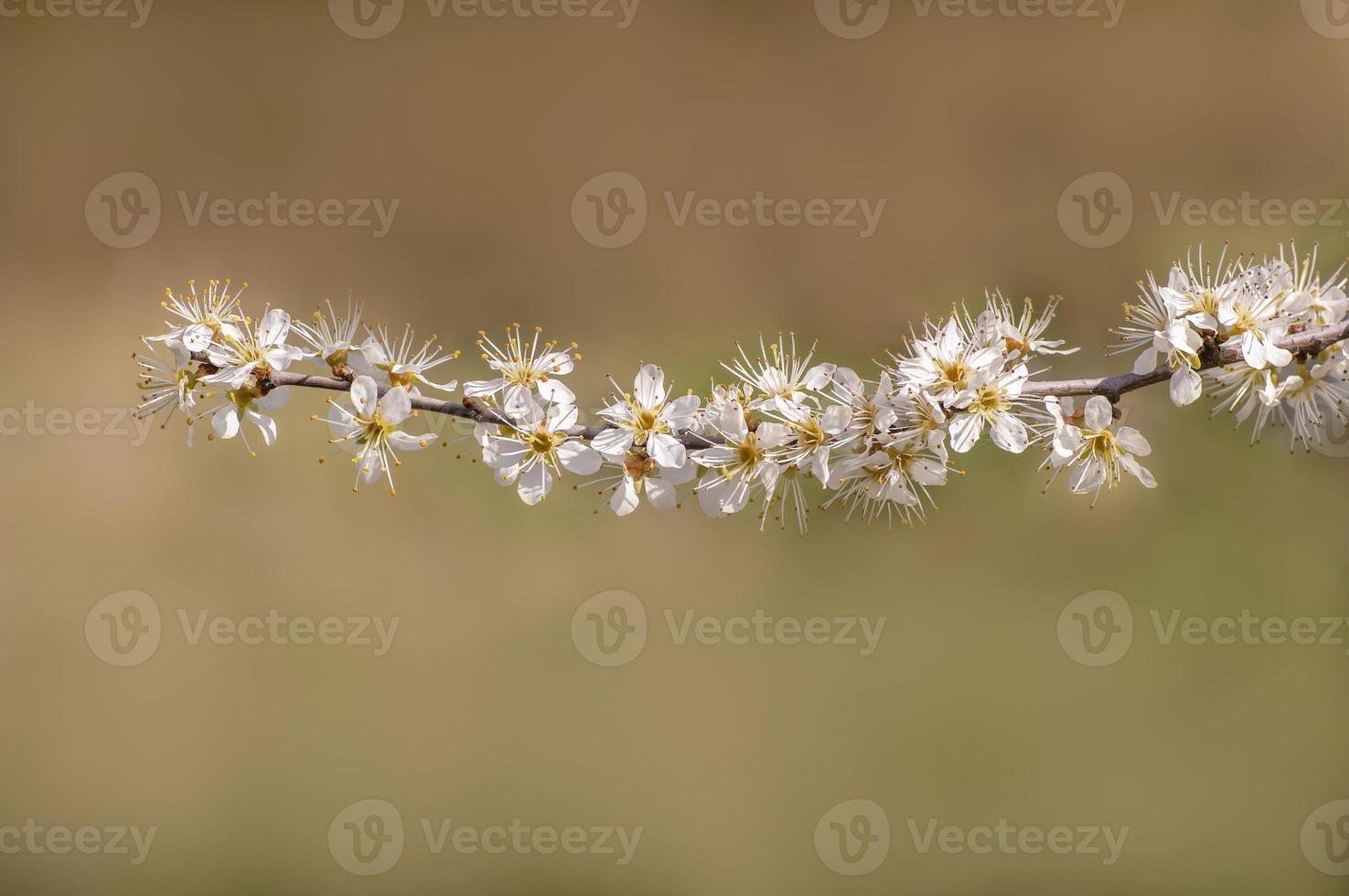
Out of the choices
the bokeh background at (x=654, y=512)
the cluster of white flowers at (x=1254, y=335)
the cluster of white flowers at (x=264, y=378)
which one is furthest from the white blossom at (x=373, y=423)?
the bokeh background at (x=654, y=512)

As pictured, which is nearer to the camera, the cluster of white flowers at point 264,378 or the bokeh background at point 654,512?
the cluster of white flowers at point 264,378

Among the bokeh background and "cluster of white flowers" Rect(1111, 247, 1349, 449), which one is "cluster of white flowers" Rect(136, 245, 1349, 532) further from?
the bokeh background

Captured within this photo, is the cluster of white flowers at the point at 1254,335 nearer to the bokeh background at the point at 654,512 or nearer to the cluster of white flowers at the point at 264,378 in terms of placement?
the cluster of white flowers at the point at 264,378

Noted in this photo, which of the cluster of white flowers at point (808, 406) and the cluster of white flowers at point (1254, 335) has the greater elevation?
the cluster of white flowers at point (1254, 335)

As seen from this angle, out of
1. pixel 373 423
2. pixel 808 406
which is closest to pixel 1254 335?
pixel 808 406

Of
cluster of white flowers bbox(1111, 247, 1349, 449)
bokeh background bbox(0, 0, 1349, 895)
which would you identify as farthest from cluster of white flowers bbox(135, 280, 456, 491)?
bokeh background bbox(0, 0, 1349, 895)

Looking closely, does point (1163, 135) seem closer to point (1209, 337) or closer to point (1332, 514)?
point (1332, 514)

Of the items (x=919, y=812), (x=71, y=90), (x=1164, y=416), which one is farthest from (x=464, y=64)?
Result: (x=919, y=812)

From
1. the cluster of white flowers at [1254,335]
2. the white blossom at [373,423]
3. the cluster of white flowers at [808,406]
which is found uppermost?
the cluster of white flowers at [1254,335]
